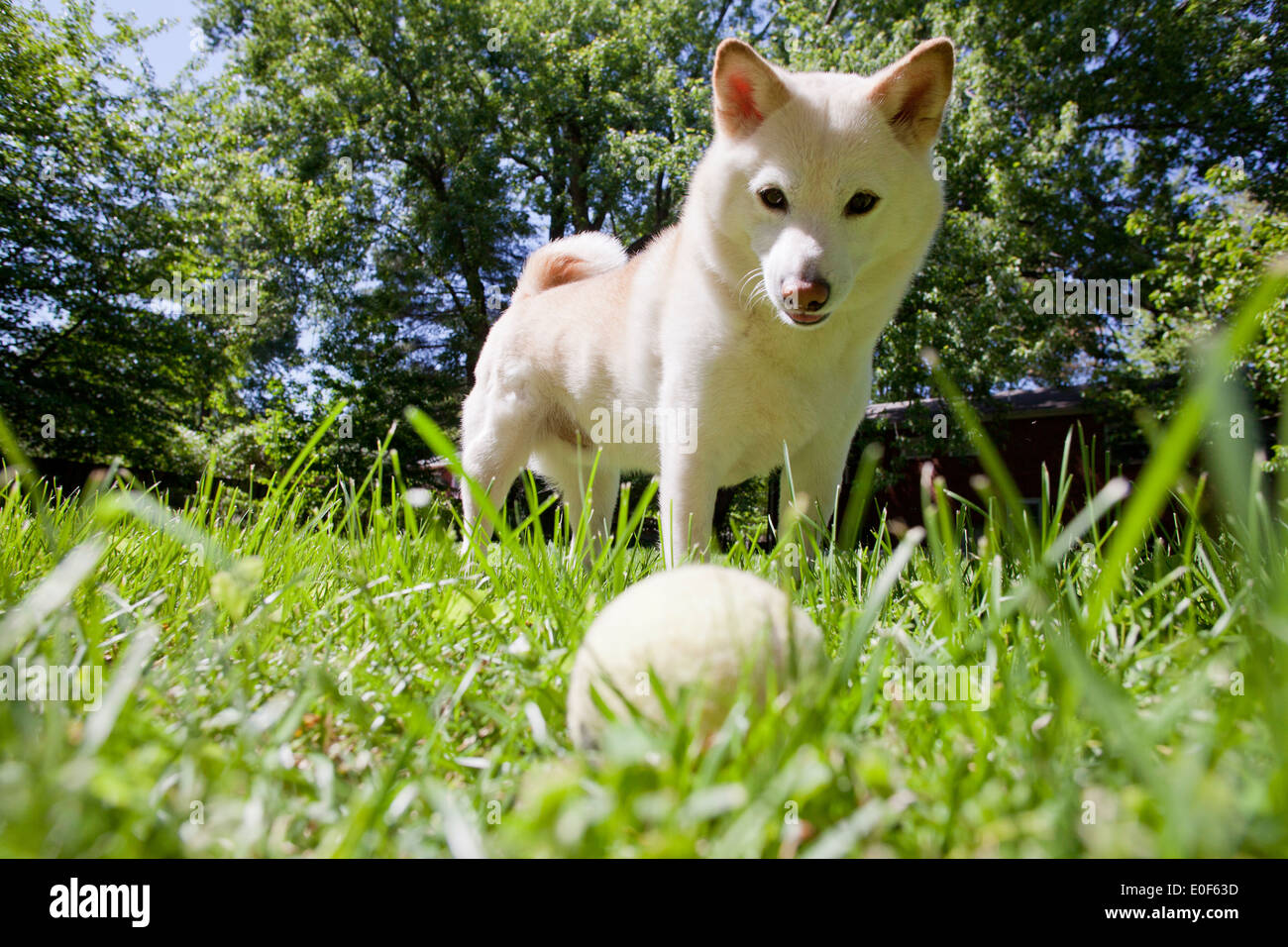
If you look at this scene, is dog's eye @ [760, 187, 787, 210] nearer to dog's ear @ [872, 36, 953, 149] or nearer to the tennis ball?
dog's ear @ [872, 36, 953, 149]

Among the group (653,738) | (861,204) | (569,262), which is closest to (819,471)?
(861,204)

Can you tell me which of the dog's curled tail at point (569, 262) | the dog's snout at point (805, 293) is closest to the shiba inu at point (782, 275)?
the dog's snout at point (805, 293)

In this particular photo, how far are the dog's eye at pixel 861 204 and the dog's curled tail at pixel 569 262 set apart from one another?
2.32 m

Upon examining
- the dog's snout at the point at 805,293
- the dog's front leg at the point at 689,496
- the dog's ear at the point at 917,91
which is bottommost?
the dog's front leg at the point at 689,496

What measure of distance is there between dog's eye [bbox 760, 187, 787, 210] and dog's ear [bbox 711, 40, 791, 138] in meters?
0.33

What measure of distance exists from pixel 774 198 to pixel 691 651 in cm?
213

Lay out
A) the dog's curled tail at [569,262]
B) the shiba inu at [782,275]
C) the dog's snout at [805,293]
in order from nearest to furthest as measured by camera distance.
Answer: the dog's snout at [805,293] → the shiba inu at [782,275] → the dog's curled tail at [569,262]

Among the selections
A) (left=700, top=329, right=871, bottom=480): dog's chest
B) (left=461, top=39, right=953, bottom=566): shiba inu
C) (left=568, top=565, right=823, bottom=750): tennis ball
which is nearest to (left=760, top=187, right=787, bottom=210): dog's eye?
(left=461, top=39, right=953, bottom=566): shiba inu

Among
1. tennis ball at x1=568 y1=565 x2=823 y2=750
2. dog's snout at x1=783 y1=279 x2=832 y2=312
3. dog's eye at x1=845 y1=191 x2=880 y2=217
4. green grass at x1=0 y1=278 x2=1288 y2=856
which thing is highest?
dog's eye at x1=845 y1=191 x2=880 y2=217

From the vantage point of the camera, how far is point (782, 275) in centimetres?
232

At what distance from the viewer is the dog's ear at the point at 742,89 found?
2586 millimetres

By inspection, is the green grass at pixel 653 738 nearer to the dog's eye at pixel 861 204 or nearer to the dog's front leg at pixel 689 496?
the dog's front leg at pixel 689 496

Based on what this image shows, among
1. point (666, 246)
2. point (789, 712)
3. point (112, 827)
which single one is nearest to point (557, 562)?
point (789, 712)

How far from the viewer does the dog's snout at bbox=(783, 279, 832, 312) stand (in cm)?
226
